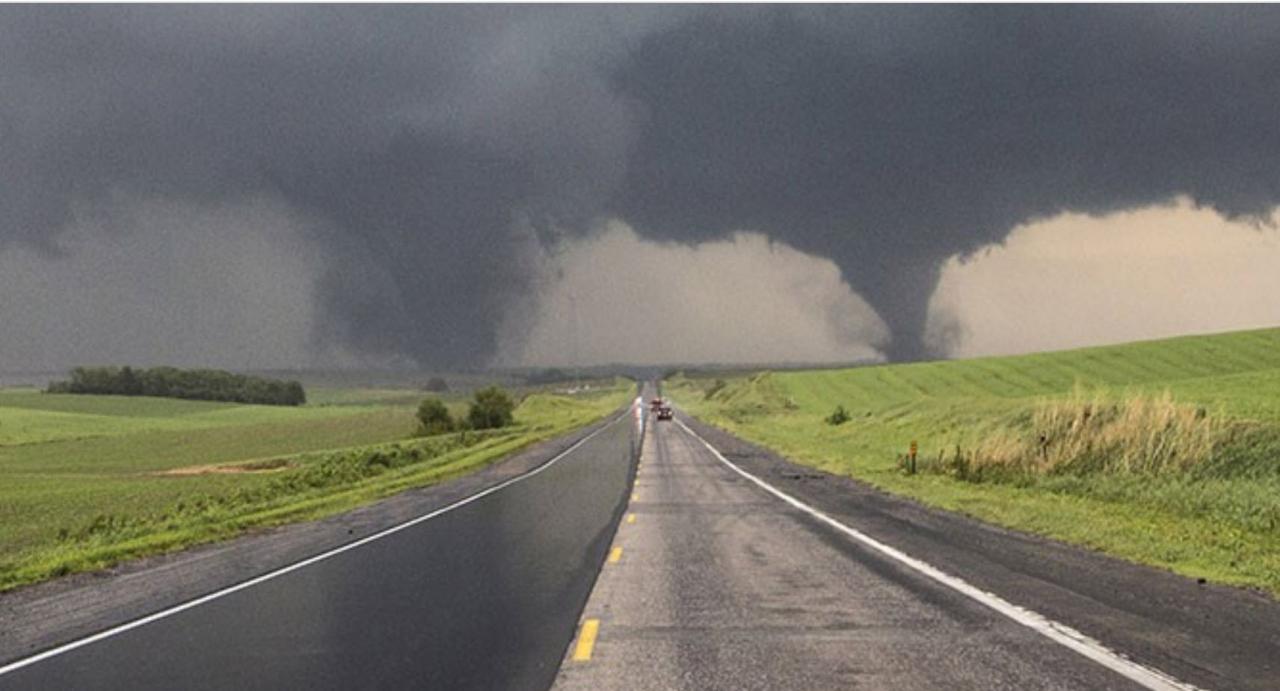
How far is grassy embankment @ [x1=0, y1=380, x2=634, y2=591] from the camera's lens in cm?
1972

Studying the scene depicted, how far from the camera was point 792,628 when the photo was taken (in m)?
8.69

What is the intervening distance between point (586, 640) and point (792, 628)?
193 centimetres

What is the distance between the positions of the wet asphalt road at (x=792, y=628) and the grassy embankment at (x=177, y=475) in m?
9.07

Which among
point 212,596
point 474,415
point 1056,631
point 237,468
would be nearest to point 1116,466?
point 1056,631

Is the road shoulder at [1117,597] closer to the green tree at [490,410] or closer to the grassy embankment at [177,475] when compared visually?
the grassy embankment at [177,475]

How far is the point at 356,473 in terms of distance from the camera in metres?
37.1

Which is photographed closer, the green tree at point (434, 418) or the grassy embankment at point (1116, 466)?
the grassy embankment at point (1116, 466)

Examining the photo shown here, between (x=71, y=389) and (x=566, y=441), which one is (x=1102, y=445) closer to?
(x=566, y=441)

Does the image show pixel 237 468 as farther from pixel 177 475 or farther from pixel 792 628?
pixel 792 628

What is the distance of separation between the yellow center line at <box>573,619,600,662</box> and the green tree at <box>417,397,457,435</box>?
79507 millimetres

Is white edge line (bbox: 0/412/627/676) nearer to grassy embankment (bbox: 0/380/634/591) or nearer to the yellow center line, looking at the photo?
grassy embankment (bbox: 0/380/634/591)

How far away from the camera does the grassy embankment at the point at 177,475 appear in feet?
64.7

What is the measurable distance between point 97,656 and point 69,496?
37.6 metres

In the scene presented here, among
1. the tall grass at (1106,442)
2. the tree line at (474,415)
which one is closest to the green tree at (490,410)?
the tree line at (474,415)
